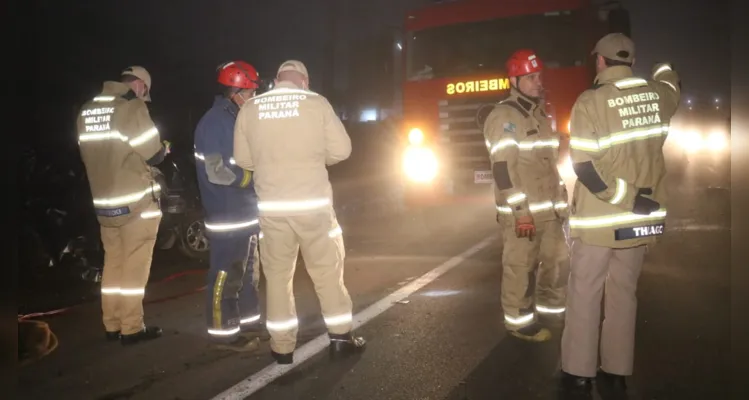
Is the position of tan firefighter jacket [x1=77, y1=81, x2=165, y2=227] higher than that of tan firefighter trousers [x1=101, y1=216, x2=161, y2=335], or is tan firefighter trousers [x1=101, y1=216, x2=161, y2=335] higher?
tan firefighter jacket [x1=77, y1=81, x2=165, y2=227]

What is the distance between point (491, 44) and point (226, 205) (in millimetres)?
5373

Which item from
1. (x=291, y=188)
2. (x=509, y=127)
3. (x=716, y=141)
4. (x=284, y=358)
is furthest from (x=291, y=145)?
(x=716, y=141)

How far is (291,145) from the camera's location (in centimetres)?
411

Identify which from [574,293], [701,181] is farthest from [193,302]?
[701,181]

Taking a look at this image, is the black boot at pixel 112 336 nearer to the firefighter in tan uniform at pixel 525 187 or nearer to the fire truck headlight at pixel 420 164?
the firefighter in tan uniform at pixel 525 187

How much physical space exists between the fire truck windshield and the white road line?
3076 mm

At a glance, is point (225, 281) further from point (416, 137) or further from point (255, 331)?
point (416, 137)

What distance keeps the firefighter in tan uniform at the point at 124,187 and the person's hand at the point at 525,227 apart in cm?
273

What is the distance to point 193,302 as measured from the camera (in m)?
6.05

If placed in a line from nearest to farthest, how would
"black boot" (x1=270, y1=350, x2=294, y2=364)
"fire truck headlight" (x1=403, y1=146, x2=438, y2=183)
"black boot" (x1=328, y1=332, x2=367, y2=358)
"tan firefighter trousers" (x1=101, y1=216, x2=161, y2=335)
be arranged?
"black boot" (x1=270, y1=350, x2=294, y2=364) → "black boot" (x1=328, y1=332, x2=367, y2=358) → "tan firefighter trousers" (x1=101, y1=216, x2=161, y2=335) → "fire truck headlight" (x1=403, y1=146, x2=438, y2=183)

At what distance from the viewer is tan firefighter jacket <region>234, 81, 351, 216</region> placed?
4.10 meters

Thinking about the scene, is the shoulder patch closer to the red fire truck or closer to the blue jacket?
the blue jacket

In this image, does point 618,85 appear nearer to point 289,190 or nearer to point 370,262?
point 289,190

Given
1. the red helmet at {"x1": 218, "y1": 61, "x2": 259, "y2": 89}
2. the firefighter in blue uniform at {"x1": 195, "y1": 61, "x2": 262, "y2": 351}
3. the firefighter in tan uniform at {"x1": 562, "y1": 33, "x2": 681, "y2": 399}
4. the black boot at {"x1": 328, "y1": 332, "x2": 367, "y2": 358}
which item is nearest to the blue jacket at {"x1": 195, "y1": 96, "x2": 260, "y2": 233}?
the firefighter in blue uniform at {"x1": 195, "y1": 61, "x2": 262, "y2": 351}
